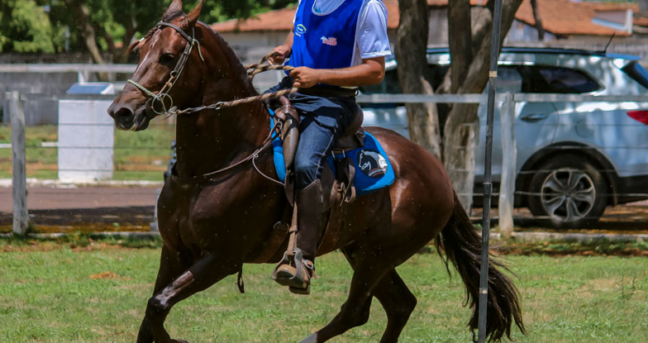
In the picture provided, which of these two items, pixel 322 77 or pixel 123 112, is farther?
pixel 322 77

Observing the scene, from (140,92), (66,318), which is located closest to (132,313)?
(66,318)

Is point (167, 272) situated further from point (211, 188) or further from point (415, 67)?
point (415, 67)

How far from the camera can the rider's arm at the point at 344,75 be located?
4.97 metres

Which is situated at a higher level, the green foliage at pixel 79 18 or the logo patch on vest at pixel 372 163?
the green foliage at pixel 79 18

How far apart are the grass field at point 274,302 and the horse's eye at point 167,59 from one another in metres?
2.45

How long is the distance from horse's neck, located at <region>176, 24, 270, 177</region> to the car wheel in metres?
6.61

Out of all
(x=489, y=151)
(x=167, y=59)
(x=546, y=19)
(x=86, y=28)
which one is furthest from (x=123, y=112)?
(x=546, y=19)

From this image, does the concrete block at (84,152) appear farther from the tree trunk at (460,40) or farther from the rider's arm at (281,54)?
the rider's arm at (281,54)

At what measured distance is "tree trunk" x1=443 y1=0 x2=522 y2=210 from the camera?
11.0 meters

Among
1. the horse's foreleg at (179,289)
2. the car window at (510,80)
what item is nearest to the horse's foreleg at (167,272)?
the horse's foreleg at (179,289)

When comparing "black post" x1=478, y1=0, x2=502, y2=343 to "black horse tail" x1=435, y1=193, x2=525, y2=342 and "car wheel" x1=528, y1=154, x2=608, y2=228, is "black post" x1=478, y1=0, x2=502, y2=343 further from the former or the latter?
"car wheel" x1=528, y1=154, x2=608, y2=228

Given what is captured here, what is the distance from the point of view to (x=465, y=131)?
11.3 metres

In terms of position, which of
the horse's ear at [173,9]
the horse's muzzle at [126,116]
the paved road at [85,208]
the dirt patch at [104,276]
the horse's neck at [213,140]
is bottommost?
the paved road at [85,208]

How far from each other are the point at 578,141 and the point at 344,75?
6.79 meters
